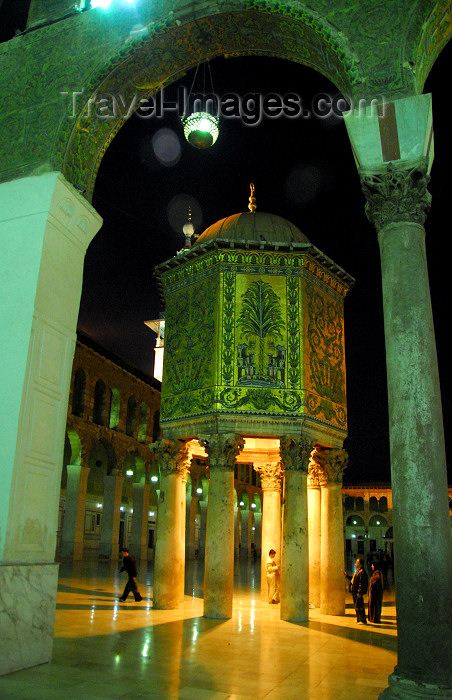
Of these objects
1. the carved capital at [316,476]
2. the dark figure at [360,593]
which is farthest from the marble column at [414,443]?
the carved capital at [316,476]

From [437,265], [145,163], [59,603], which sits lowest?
[59,603]

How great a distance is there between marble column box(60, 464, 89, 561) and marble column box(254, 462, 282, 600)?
1141cm

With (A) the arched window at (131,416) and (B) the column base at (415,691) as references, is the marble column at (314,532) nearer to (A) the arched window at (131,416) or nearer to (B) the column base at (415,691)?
(B) the column base at (415,691)

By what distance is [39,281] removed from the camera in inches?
236

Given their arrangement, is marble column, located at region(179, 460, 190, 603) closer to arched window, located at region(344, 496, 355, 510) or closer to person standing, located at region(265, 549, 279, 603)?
person standing, located at region(265, 549, 279, 603)

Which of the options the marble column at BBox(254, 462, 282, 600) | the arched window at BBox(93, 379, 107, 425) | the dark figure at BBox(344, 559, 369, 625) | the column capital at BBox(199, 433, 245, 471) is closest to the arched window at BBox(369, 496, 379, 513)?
the arched window at BBox(93, 379, 107, 425)

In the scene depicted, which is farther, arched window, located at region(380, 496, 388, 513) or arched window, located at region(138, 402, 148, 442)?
arched window, located at region(380, 496, 388, 513)

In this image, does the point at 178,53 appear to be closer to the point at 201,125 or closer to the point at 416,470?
the point at 201,125

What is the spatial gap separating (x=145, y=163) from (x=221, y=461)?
34.0 feet

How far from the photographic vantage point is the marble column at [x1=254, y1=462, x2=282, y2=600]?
13180mm

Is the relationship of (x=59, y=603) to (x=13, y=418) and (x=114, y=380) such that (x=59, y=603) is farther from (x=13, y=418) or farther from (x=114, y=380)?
(x=114, y=380)

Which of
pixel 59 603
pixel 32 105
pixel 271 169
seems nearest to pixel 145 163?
pixel 271 169

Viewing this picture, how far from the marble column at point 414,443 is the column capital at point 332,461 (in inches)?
281

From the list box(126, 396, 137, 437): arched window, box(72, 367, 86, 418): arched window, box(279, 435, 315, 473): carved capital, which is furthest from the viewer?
box(126, 396, 137, 437): arched window
